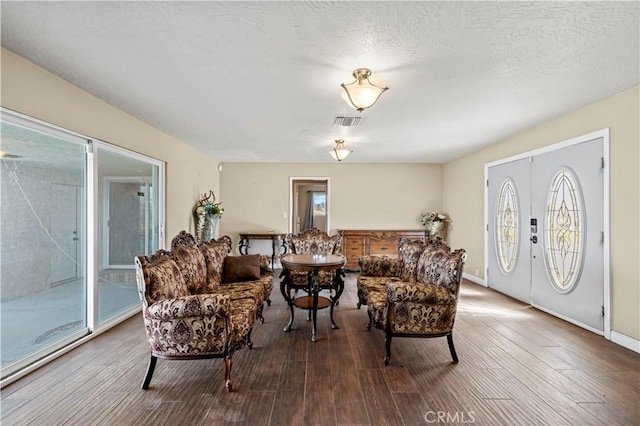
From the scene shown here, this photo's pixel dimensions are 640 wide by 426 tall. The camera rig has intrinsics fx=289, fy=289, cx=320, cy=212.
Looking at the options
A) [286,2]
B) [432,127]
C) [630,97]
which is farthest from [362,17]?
[630,97]

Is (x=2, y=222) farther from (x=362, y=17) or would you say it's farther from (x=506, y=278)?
(x=506, y=278)

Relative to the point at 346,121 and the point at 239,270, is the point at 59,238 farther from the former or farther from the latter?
the point at 346,121

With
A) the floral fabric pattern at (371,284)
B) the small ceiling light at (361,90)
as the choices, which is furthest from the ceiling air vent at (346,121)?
the floral fabric pattern at (371,284)

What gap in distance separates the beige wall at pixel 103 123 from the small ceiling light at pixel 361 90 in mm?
2570

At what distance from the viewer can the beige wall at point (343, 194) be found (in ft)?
22.9

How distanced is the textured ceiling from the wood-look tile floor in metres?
2.51

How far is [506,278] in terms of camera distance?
464 centimetres

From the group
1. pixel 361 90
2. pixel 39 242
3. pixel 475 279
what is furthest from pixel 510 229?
pixel 39 242

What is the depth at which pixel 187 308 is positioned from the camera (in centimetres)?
203

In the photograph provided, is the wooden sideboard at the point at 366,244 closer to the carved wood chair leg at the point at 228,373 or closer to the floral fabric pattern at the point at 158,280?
the floral fabric pattern at the point at 158,280

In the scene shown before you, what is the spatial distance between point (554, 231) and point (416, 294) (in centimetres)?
261

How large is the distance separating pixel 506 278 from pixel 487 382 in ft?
9.64

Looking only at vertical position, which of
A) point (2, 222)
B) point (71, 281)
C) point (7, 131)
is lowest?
point (71, 281)

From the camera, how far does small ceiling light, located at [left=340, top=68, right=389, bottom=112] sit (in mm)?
2410
